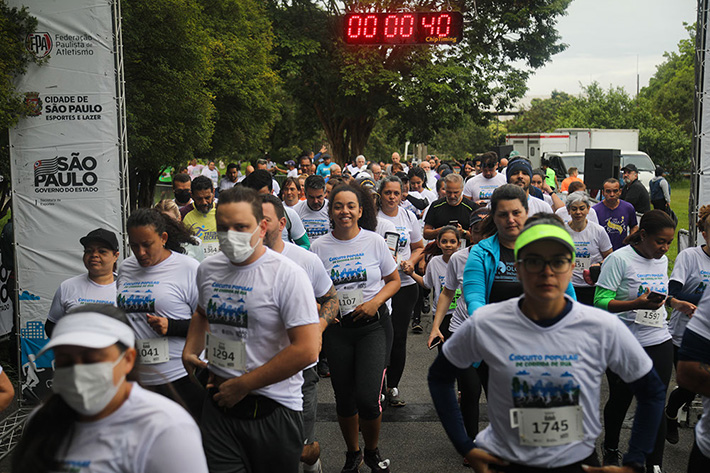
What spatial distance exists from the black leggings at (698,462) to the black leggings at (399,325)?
4112 mm

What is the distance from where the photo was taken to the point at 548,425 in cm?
294

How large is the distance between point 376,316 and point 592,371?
2977mm

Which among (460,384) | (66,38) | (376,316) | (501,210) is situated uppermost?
(66,38)

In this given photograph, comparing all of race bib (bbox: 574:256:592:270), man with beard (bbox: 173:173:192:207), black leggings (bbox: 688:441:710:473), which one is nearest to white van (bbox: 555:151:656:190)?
man with beard (bbox: 173:173:192:207)

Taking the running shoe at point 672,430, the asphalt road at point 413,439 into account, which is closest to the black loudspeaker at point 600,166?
the asphalt road at point 413,439

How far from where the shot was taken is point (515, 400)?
9.83ft

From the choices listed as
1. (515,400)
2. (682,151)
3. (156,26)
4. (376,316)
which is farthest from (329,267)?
(682,151)

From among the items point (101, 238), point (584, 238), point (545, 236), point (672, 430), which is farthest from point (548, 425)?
point (584, 238)

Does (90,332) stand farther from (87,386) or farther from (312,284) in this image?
(312,284)

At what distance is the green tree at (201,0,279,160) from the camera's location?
17.7 metres

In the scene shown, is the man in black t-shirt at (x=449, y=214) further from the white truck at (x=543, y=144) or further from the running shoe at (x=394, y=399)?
the white truck at (x=543, y=144)

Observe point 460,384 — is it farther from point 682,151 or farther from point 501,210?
point 682,151

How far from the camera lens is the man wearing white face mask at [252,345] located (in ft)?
12.0

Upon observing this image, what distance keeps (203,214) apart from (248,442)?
488 cm
